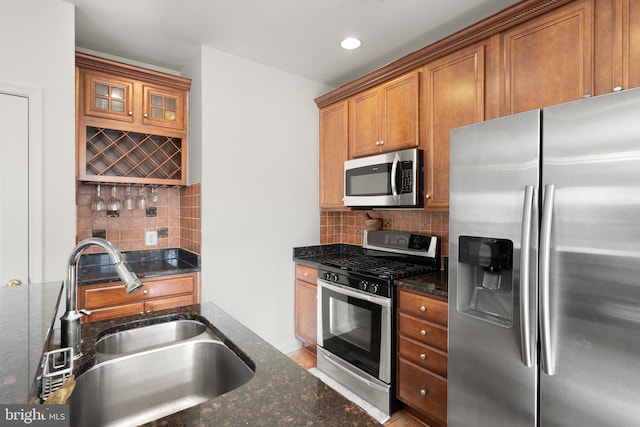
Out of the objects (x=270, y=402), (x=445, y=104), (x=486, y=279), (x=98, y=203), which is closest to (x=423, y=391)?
(x=486, y=279)

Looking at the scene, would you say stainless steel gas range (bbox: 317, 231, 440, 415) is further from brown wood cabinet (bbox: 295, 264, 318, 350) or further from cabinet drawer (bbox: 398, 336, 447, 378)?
brown wood cabinet (bbox: 295, 264, 318, 350)

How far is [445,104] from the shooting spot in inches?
89.0

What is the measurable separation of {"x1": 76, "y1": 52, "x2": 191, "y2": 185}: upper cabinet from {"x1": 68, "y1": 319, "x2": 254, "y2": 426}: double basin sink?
1910 mm

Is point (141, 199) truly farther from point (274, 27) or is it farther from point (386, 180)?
point (386, 180)

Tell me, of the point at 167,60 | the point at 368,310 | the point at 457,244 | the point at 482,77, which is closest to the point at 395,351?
the point at 368,310

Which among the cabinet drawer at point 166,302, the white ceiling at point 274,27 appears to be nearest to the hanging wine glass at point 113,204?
the cabinet drawer at point 166,302

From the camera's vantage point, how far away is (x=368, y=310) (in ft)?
7.69

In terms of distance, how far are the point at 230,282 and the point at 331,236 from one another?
1168 millimetres

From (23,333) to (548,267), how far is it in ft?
5.58

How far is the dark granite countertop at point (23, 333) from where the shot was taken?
1.94 ft

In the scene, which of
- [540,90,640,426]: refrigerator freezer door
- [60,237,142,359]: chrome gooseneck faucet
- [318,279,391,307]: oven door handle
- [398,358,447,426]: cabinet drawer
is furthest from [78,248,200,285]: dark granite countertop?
[540,90,640,426]: refrigerator freezer door

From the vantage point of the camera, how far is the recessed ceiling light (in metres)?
2.56

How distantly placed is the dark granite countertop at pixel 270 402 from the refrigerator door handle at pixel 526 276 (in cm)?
93

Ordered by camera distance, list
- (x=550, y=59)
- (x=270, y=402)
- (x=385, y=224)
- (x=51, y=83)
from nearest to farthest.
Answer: (x=270, y=402)
(x=550, y=59)
(x=51, y=83)
(x=385, y=224)
